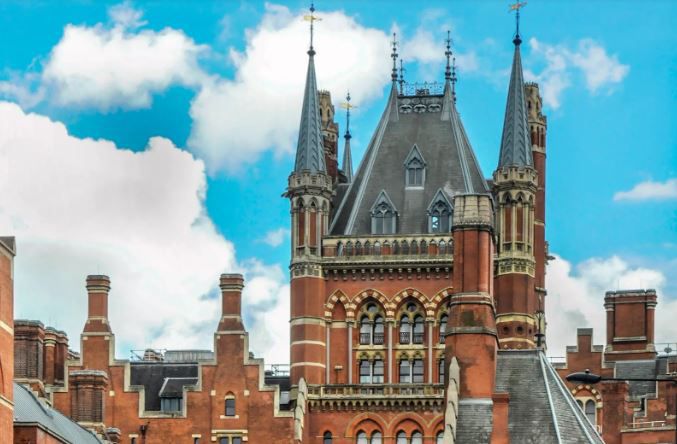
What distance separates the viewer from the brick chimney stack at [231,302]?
106 meters

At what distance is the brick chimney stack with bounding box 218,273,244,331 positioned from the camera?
10644 cm

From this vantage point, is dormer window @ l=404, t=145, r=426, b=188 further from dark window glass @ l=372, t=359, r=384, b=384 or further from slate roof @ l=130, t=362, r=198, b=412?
slate roof @ l=130, t=362, r=198, b=412

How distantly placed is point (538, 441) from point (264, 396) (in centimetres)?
2679

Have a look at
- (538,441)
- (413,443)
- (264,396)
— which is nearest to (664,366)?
(413,443)

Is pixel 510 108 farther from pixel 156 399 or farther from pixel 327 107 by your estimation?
pixel 156 399

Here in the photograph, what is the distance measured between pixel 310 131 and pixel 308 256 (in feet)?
23.7

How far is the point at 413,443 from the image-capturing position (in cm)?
10644

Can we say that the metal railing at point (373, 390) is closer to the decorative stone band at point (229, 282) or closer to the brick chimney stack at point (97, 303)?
the decorative stone band at point (229, 282)

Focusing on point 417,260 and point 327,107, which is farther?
point 327,107

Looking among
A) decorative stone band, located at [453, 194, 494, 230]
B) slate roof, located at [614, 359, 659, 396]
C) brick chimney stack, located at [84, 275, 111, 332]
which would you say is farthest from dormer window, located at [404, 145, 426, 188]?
decorative stone band, located at [453, 194, 494, 230]

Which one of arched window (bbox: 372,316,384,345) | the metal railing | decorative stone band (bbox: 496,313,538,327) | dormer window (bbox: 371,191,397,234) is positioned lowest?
the metal railing

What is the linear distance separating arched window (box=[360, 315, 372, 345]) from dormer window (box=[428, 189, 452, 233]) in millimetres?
5625

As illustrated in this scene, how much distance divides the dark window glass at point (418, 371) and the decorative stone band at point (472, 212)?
68.3 feet

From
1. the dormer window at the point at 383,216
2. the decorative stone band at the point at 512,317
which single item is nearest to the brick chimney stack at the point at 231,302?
the dormer window at the point at 383,216
